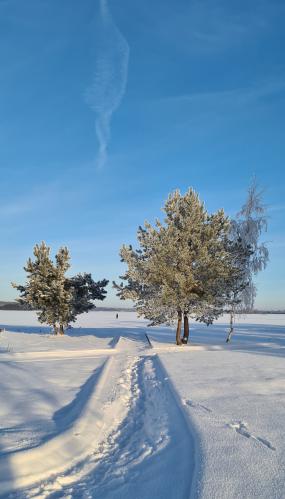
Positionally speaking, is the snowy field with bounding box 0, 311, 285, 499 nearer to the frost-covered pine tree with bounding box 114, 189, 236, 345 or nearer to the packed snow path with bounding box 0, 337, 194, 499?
the packed snow path with bounding box 0, 337, 194, 499

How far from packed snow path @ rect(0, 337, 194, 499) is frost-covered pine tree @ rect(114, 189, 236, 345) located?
1384 centimetres

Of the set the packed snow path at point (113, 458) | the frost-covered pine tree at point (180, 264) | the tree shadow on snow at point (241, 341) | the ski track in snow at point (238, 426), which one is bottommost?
the tree shadow on snow at point (241, 341)

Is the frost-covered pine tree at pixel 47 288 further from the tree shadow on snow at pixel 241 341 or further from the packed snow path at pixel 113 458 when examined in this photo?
the packed snow path at pixel 113 458

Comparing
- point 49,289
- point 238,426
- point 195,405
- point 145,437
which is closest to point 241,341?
point 49,289

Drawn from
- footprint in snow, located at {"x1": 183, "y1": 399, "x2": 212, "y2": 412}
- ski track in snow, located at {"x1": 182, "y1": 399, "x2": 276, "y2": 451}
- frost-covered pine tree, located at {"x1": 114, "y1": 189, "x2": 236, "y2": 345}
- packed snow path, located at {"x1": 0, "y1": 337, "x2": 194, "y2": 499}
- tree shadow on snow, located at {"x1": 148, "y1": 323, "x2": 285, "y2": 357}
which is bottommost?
tree shadow on snow, located at {"x1": 148, "y1": 323, "x2": 285, "y2": 357}

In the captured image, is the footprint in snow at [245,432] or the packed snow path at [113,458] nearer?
the packed snow path at [113,458]

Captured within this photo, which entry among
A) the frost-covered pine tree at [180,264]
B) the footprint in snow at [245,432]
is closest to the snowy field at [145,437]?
the footprint in snow at [245,432]

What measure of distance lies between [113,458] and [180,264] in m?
17.4

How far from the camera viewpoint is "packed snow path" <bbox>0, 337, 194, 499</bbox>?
4.08m

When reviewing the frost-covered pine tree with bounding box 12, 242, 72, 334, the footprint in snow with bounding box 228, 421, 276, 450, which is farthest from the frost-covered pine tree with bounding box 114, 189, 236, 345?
the footprint in snow with bounding box 228, 421, 276, 450

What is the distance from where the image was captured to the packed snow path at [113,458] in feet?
13.4

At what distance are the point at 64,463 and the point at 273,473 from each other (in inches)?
99.8

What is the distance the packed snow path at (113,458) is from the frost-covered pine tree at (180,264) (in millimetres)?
13836

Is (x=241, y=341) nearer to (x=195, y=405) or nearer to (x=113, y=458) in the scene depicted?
(x=195, y=405)
